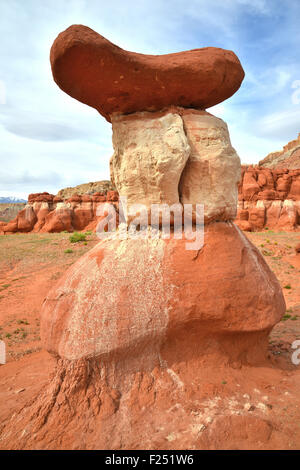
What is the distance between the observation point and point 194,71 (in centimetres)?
333

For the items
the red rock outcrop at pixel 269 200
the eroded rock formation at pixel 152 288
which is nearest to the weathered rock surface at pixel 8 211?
the red rock outcrop at pixel 269 200

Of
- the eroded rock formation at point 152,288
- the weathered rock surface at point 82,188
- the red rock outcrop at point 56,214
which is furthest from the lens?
the weathered rock surface at point 82,188

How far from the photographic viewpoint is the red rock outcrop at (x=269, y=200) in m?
21.6

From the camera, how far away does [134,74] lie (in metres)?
3.21

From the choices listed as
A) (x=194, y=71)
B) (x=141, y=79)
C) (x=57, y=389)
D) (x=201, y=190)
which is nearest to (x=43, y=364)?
(x=57, y=389)

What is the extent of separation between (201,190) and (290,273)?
7745 mm

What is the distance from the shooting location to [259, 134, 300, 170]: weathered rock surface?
39.9 meters

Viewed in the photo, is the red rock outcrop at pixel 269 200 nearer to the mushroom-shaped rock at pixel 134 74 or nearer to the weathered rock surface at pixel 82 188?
the mushroom-shaped rock at pixel 134 74

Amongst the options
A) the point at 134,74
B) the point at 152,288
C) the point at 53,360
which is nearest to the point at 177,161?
the point at 134,74

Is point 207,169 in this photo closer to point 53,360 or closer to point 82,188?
point 53,360

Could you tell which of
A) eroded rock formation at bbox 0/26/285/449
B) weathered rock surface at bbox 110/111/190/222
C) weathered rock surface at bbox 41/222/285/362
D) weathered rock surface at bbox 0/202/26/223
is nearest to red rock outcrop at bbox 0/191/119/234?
weathered rock surface at bbox 0/202/26/223

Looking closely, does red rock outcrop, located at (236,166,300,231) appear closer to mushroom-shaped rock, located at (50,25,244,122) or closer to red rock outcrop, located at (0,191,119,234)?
red rock outcrop, located at (0,191,119,234)

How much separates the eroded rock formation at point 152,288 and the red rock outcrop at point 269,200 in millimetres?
17515
